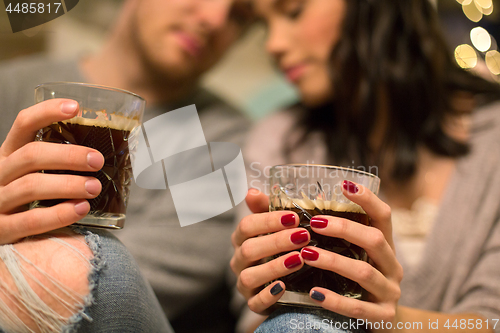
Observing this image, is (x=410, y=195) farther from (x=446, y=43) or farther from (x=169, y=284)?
(x=169, y=284)

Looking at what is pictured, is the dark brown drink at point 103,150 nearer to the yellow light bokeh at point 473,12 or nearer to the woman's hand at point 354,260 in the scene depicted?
the woman's hand at point 354,260

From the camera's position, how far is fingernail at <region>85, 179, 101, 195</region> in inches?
21.3

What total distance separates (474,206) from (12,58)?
6.36 ft

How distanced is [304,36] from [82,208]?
1.28 meters

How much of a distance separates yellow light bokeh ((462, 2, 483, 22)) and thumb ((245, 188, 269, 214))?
5.15 ft

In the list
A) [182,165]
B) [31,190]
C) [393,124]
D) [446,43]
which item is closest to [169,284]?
[182,165]

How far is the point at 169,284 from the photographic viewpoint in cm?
129

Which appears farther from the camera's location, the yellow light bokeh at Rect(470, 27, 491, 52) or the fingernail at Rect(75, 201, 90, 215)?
the yellow light bokeh at Rect(470, 27, 491, 52)

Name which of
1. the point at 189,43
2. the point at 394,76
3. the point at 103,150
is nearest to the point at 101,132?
the point at 103,150

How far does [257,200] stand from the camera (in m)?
0.70

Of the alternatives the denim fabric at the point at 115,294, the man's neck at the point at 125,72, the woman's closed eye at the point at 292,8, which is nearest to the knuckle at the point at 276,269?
the denim fabric at the point at 115,294

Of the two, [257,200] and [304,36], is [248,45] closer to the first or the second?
[304,36]

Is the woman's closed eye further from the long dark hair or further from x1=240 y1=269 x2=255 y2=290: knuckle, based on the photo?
x1=240 y1=269 x2=255 y2=290: knuckle

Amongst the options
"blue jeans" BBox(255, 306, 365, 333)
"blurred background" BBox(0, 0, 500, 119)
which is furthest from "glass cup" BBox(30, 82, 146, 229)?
"blurred background" BBox(0, 0, 500, 119)
